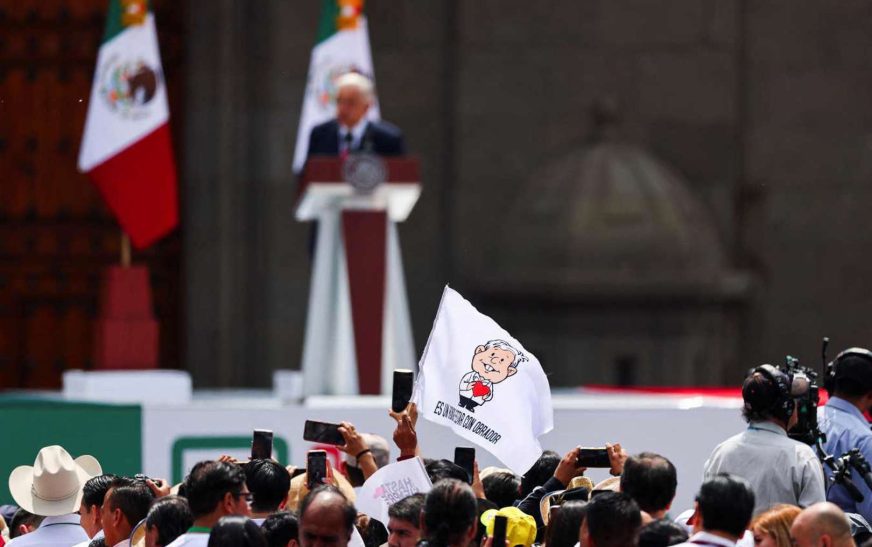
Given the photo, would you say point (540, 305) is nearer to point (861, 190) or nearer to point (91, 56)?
point (861, 190)

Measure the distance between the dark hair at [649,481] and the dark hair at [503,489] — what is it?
1.51 metres

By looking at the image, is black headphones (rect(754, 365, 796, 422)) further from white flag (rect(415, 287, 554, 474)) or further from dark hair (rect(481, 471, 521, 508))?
dark hair (rect(481, 471, 521, 508))

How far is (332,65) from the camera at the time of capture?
13.6 m

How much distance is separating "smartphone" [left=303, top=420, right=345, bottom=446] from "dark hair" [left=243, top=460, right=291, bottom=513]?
667 mm

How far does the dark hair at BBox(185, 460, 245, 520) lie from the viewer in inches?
227

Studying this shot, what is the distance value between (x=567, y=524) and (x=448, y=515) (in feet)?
1.59

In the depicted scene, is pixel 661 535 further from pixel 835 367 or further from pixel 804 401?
pixel 835 367

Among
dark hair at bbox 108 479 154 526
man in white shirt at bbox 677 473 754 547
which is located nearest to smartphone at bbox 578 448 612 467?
man in white shirt at bbox 677 473 754 547

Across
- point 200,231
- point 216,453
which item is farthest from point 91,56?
point 216,453

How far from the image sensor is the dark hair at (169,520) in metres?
5.90

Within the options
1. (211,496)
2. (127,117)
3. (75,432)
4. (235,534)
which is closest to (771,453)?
(211,496)

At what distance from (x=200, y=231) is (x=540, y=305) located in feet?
9.66

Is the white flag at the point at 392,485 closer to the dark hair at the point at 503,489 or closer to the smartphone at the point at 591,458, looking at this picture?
the smartphone at the point at 591,458

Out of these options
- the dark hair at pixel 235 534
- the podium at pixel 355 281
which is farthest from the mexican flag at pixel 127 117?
the dark hair at pixel 235 534
